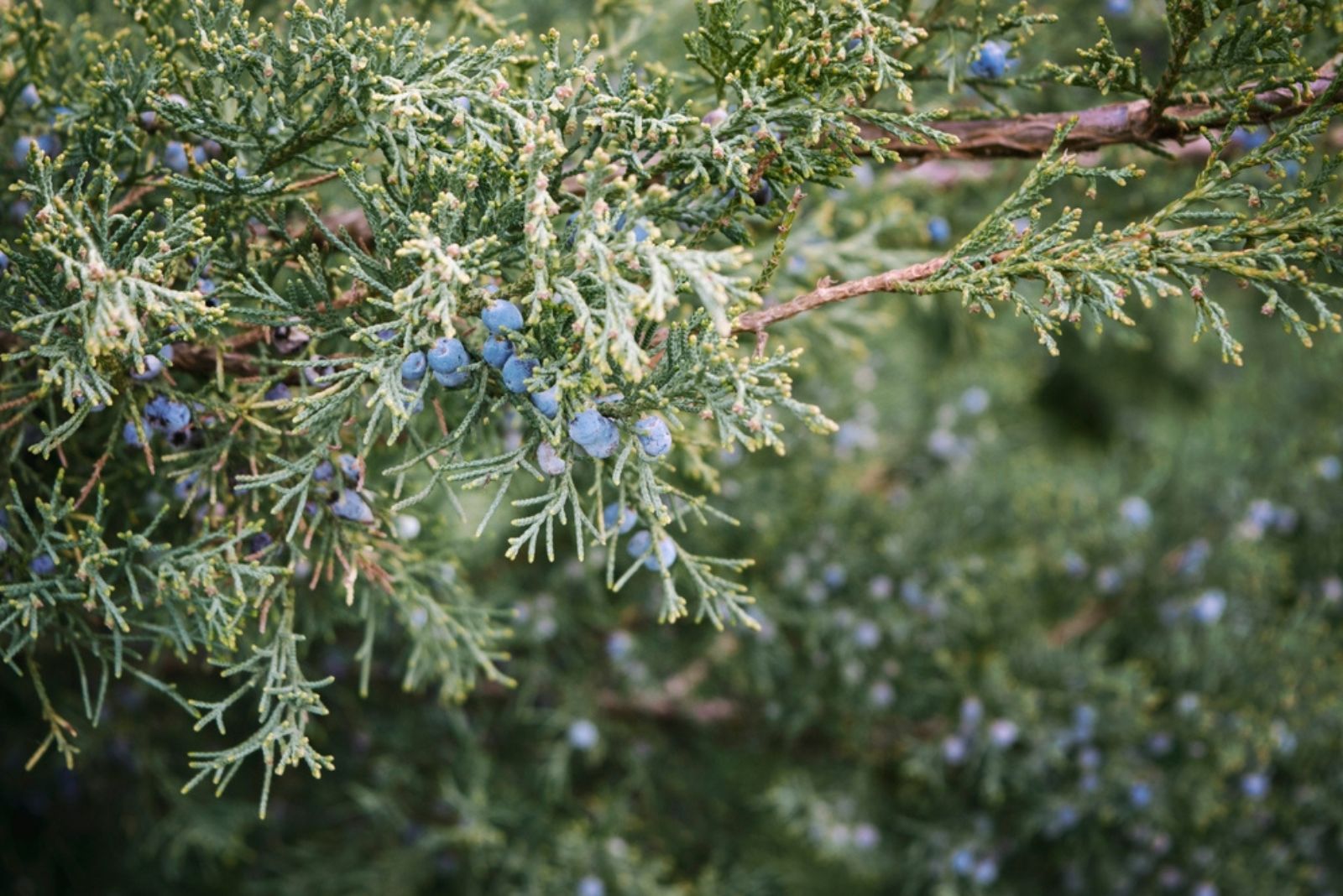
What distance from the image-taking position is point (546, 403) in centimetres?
132

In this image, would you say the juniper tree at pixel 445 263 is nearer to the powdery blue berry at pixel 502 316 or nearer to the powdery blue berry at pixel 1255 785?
the powdery blue berry at pixel 502 316

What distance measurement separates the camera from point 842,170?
1.45m

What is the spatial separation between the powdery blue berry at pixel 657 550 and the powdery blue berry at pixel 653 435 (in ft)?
0.54

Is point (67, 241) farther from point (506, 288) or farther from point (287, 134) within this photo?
point (506, 288)

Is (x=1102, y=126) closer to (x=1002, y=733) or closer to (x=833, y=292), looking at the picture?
(x=833, y=292)

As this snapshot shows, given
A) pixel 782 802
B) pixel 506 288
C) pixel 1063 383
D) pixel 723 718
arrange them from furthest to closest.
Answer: pixel 1063 383 → pixel 723 718 → pixel 782 802 → pixel 506 288

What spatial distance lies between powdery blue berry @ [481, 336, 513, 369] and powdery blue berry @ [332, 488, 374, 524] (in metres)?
0.37

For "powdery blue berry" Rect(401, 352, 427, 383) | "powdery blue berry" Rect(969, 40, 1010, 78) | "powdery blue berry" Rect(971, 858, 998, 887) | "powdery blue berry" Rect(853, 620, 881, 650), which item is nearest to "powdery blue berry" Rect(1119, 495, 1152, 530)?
"powdery blue berry" Rect(853, 620, 881, 650)

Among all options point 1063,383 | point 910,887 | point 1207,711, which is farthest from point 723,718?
point 1063,383

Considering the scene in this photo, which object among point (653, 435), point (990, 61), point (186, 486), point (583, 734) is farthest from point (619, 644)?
point (990, 61)

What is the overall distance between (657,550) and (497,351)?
36 centimetres

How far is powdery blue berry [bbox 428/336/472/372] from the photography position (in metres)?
1.31

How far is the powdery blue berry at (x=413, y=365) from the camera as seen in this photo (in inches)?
52.8

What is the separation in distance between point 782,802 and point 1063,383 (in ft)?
12.9
